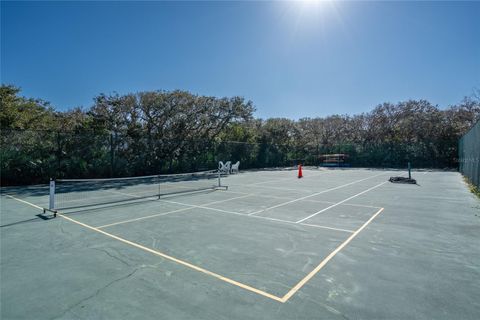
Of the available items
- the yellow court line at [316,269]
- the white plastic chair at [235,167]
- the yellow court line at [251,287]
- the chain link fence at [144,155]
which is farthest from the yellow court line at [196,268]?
the white plastic chair at [235,167]

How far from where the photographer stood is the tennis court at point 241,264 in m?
3.10

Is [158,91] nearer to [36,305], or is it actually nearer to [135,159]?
[135,159]

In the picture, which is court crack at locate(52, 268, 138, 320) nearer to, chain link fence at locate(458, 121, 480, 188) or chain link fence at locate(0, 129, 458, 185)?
chain link fence at locate(458, 121, 480, 188)

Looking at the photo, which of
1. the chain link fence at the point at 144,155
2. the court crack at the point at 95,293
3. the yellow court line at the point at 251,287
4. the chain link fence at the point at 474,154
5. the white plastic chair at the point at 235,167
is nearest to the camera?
the court crack at the point at 95,293

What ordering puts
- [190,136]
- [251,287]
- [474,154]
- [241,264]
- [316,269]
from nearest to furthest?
1. [251,287]
2. [316,269]
3. [241,264]
4. [474,154]
5. [190,136]

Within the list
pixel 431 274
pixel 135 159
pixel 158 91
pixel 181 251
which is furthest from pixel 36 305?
pixel 158 91

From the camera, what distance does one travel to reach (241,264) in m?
4.28

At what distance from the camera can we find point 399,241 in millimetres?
5398

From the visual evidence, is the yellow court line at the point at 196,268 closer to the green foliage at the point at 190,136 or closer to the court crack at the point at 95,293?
the court crack at the point at 95,293

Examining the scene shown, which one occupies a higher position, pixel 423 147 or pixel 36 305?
pixel 423 147

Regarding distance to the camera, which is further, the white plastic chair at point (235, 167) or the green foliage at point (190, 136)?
the white plastic chair at point (235, 167)

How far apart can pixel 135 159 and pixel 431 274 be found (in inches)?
762

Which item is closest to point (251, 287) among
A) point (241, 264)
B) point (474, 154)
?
point (241, 264)

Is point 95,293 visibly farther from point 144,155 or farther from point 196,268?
point 144,155
